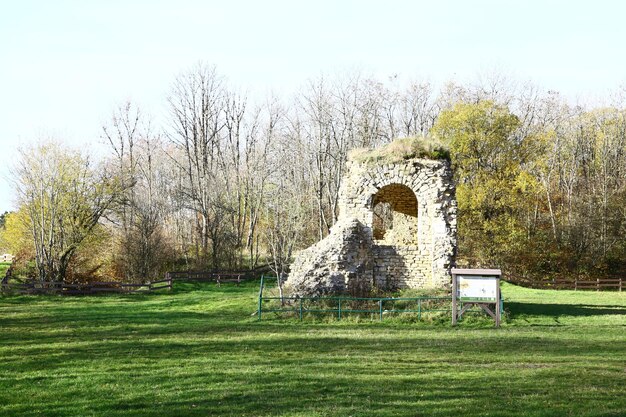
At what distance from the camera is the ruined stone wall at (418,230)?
75.7ft

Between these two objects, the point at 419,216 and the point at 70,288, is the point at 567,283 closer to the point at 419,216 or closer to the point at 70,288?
the point at 419,216

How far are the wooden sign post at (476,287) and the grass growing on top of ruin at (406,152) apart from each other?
648cm

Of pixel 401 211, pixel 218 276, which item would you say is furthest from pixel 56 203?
pixel 401 211

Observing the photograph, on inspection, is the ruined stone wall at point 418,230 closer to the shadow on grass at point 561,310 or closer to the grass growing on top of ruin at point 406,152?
the grass growing on top of ruin at point 406,152

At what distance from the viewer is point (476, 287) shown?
61.6 ft

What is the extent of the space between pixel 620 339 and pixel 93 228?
1064 inches

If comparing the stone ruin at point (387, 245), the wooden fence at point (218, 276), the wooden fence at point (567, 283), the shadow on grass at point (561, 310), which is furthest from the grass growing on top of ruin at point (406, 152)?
the wooden fence at point (567, 283)

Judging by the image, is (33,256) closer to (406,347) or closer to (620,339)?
(406,347)

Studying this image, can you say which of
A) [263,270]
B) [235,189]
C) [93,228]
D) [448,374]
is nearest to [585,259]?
[263,270]

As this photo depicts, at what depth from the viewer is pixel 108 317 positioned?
21062mm

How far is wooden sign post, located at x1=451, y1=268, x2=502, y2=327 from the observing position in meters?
18.6

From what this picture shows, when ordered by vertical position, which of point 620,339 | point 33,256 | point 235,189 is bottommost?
point 620,339

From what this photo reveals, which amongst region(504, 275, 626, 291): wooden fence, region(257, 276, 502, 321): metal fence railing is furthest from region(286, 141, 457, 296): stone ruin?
region(504, 275, 626, 291): wooden fence

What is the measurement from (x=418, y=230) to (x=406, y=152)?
9.63ft
